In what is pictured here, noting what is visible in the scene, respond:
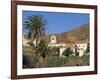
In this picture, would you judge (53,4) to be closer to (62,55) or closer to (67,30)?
(67,30)

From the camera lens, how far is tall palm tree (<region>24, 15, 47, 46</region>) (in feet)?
6.52

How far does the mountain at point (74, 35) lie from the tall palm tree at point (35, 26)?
8 centimetres

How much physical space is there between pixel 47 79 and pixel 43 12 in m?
0.65

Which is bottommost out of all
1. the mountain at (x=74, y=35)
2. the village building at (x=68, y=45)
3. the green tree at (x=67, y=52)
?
the green tree at (x=67, y=52)

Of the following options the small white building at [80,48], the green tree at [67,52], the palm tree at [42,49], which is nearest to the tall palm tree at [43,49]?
the palm tree at [42,49]

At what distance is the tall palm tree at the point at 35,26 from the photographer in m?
1.99

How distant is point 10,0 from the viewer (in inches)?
75.6

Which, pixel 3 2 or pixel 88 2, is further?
pixel 88 2

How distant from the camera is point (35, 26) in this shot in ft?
6.59

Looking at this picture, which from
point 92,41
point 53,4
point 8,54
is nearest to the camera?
point 8,54

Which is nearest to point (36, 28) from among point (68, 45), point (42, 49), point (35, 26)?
point (35, 26)

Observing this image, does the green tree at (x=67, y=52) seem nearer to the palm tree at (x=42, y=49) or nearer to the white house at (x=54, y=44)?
the white house at (x=54, y=44)

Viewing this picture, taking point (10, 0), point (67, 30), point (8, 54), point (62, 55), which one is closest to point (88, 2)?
point (67, 30)

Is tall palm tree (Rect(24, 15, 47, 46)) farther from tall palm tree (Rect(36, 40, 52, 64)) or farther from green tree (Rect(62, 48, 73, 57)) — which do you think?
green tree (Rect(62, 48, 73, 57))
